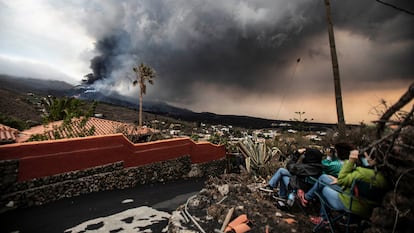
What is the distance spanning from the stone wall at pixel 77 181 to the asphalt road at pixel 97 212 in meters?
0.24

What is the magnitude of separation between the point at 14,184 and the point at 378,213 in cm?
717

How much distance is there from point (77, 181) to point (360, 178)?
673 cm

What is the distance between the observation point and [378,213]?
273 centimetres

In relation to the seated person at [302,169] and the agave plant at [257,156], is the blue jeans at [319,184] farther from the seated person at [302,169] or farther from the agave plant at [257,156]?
the agave plant at [257,156]

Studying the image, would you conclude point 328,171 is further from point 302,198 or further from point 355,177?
point 355,177

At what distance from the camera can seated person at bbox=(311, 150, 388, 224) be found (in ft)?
9.43

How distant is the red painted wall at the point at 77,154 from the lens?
5.82 meters

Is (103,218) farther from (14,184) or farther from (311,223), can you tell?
(311,223)

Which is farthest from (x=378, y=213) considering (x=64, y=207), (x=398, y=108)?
(x=64, y=207)

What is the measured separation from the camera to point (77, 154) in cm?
670

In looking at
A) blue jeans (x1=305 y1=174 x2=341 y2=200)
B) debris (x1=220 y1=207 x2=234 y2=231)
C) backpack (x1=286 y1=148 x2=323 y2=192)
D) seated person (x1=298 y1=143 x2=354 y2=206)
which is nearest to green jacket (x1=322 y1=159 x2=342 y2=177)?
seated person (x1=298 y1=143 x2=354 y2=206)

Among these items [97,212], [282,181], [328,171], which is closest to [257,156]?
[282,181]

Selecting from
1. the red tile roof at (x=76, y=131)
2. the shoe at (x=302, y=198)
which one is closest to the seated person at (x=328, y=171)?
the shoe at (x=302, y=198)

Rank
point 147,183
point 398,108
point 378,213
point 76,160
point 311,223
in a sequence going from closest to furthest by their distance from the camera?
point 398,108 → point 378,213 → point 311,223 → point 76,160 → point 147,183
